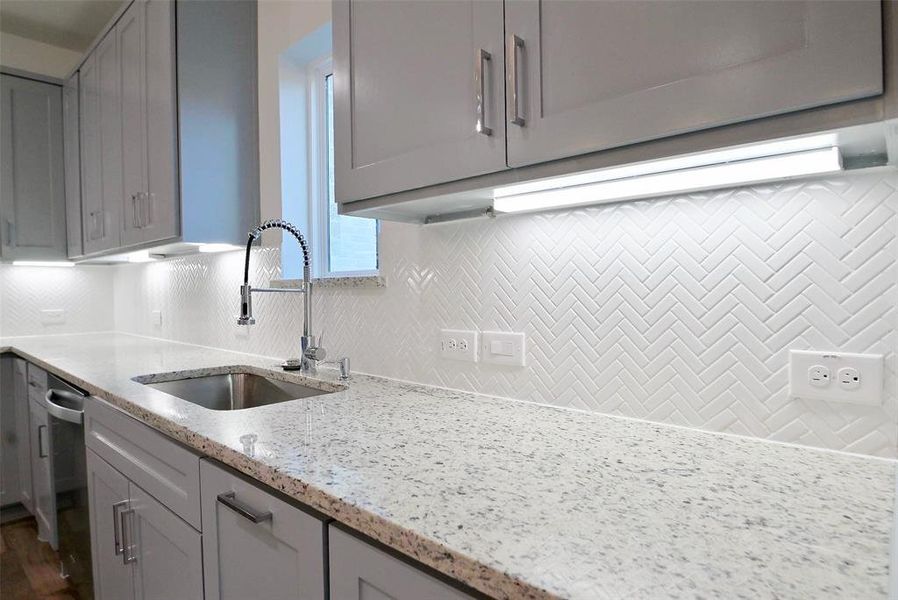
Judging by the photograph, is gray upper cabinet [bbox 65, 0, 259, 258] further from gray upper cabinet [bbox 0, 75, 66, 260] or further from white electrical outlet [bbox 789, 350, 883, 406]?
white electrical outlet [bbox 789, 350, 883, 406]

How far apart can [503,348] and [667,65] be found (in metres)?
0.78

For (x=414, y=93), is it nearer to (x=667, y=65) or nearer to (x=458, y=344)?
(x=667, y=65)

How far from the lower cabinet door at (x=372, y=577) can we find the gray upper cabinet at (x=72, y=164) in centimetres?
304

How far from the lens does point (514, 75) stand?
905mm

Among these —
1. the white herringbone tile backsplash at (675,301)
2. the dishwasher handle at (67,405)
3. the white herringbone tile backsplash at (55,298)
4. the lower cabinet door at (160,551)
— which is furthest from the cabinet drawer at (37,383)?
the white herringbone tile backsplash at (675,301)

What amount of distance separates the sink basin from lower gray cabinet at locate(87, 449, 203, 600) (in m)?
0.33

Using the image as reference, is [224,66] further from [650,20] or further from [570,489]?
[570,489]

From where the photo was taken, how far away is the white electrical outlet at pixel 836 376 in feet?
2.78

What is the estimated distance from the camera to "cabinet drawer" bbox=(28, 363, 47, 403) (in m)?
2.34

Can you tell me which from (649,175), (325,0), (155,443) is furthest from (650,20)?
(325,0)

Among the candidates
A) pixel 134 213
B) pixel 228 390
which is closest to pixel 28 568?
pixel 228 390

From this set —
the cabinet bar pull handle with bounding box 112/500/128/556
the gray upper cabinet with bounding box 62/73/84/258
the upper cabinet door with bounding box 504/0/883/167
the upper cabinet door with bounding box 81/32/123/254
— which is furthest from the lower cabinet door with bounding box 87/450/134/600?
the gray upper cabinet with bounding box 62/73/84/258

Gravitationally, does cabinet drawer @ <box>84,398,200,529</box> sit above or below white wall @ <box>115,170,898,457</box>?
below

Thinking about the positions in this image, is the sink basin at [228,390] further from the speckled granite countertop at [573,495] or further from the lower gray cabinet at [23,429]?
the lower gray cabinet at [23,429]
